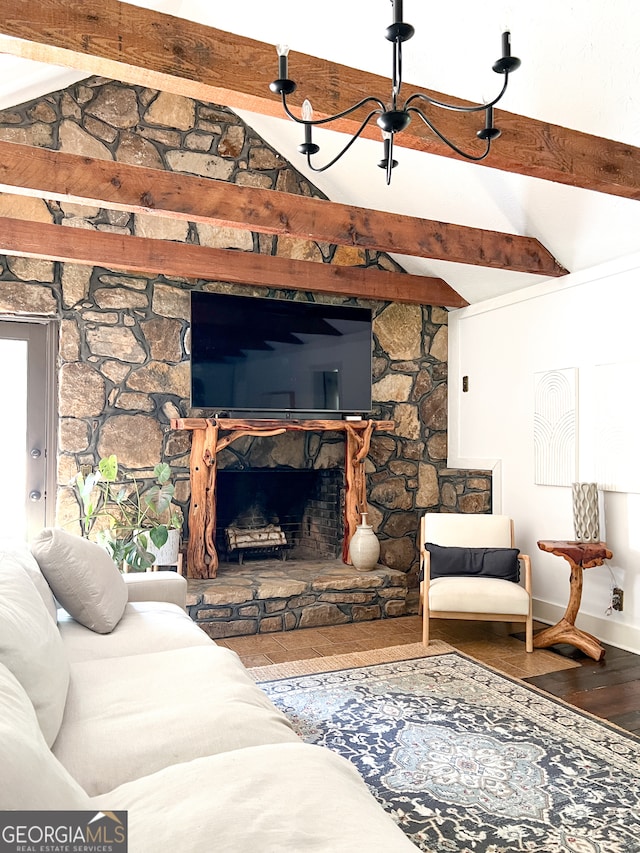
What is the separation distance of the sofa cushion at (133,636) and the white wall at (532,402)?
2.76m

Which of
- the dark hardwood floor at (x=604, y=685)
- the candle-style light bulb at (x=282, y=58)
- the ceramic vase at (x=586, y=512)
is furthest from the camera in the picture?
the ceramic vase at (x=586, y=512)

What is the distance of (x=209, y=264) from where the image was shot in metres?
4.52

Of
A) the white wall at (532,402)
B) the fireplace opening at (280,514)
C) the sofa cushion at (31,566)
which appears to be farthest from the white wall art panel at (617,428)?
the sofa cushion at (31,566)

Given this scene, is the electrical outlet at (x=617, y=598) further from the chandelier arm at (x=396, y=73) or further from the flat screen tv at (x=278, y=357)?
the chandelier arm at (x=396, y=73)

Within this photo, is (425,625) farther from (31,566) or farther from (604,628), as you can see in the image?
(31,566)

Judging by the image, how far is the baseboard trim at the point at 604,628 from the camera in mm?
3920

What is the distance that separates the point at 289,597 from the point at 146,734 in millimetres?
2844

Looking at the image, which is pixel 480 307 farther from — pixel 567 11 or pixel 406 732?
pixel 406 732

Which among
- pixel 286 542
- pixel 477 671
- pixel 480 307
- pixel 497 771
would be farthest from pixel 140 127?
pixel 497 771

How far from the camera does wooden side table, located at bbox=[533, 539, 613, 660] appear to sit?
3779mm

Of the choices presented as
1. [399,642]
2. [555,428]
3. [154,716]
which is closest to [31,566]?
[154,716]

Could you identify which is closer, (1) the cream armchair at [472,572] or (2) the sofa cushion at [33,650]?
(2) the sofa cushion at [33,650]

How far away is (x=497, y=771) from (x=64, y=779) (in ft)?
6.24

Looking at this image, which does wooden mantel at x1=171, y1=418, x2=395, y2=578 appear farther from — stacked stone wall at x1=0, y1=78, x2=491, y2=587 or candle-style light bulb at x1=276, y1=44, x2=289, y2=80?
candle-style light bulb at x1=276, y1=44, x2=289, y2=80
